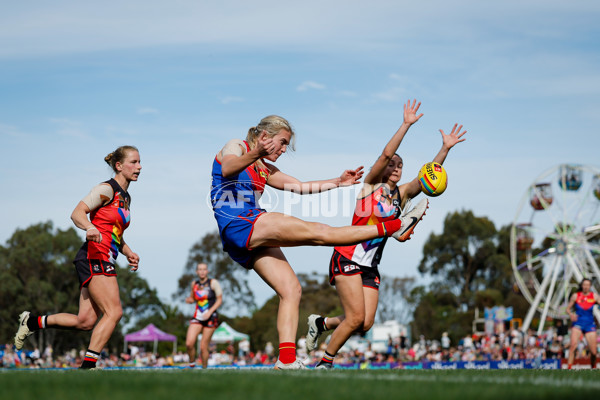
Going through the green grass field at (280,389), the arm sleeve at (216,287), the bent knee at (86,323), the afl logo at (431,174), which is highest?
the afl logo at (431,174)

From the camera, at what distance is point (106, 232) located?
7.54 meters

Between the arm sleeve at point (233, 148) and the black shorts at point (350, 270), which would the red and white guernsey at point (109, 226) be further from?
the black shorts at point (350, 270)

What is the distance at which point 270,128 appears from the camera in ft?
21.8

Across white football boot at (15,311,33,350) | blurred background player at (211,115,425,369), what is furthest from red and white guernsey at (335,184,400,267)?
white football boot at (15,311,33,350)

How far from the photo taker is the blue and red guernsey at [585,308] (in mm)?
14023

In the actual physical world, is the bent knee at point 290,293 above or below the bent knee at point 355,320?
above

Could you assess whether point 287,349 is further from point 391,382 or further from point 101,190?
point 101,190

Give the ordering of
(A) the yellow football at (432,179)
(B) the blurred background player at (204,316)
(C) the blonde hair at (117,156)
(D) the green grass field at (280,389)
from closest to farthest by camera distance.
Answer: (D) the green grass field at (280,389) → (C) the blonde hair at (117,156) → (A) the yellow football at (432,179) → (B) the blurred background player at (204,316)

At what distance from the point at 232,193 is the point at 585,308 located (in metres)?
10.1

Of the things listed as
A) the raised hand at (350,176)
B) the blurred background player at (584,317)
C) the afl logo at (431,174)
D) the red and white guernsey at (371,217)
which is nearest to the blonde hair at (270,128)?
the raised hand at (350,176)

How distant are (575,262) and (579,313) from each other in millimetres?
31734

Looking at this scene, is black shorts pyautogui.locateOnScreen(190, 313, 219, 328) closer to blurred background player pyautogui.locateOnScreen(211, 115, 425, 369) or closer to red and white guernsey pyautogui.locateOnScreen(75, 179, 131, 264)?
red and white guernsey pyautogui.locateOnScreen(75, 179, 131, 264)

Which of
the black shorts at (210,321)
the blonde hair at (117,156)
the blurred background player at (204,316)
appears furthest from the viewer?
the black shorts at (210,321)

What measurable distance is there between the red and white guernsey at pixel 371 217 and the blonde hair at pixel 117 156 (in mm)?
2623
